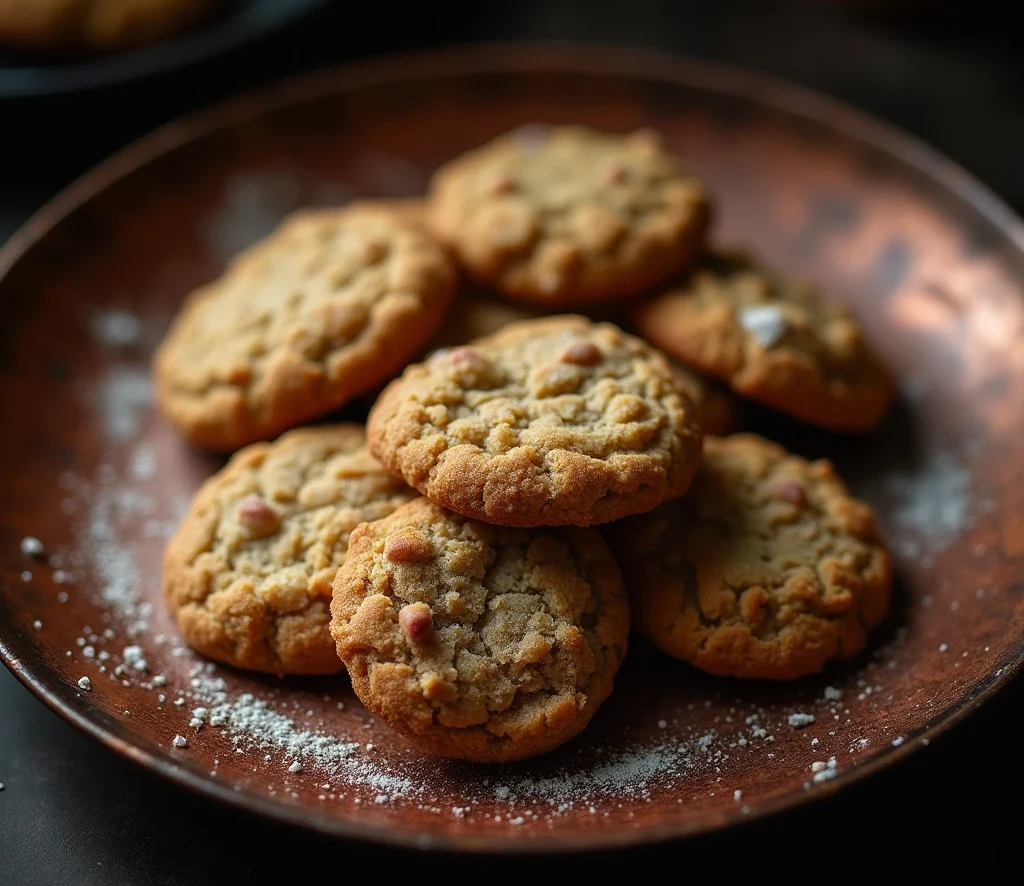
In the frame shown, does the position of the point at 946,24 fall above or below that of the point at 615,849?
above

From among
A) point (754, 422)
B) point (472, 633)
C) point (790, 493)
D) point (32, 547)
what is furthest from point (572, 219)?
point (32, 547)

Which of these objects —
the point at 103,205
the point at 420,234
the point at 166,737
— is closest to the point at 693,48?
the point at 420,234

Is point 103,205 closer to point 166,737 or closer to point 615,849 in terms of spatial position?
point 166,737

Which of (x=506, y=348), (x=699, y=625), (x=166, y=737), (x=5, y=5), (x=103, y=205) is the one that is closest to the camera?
(x=166, y=737)

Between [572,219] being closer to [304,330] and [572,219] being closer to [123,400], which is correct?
[304,330]

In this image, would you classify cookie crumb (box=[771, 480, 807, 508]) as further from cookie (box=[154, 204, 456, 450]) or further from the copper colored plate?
cookie (box=[154, 204, 456, 450])

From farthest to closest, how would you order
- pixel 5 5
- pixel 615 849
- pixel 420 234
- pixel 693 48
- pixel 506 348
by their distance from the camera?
pixel 693 48
pixel 5 5
pixel 420 234
pixel 506 348
pixel 615 849
